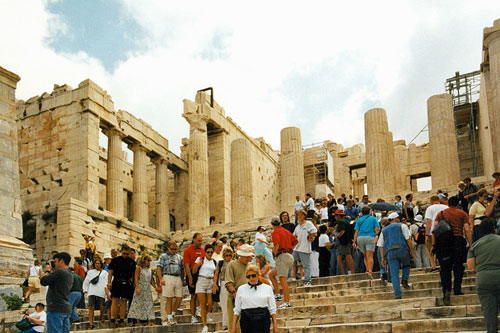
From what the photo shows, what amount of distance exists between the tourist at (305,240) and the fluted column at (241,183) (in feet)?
61.4

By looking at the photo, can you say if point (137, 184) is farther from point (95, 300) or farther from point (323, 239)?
point (323, 239)

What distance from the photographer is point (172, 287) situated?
11953mm

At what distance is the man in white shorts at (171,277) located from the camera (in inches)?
469

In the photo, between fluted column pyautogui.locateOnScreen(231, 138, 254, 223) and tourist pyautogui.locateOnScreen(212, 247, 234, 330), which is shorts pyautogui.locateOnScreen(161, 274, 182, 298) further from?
fluted column pyautogui.locateOnScreen(231, 138, 254, 223)

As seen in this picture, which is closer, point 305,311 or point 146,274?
point 305,311

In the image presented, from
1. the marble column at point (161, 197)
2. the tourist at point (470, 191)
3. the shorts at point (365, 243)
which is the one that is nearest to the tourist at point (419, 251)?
the shorts at point (365, 243)

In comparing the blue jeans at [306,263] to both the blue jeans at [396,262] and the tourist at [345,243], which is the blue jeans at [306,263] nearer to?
the tourist at [345,243]

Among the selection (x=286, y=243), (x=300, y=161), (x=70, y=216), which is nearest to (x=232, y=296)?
(x=286, y=243)

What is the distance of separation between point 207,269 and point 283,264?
140cm

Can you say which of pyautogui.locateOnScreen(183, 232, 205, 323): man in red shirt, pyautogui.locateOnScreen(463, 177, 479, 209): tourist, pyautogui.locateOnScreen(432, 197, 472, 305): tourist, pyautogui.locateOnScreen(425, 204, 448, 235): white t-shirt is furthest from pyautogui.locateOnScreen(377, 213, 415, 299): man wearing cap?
pyautogui.locateOnScreen(463, 177, 479, 209): tourist

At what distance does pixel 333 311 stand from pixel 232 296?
7.00 ft

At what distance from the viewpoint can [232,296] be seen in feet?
30.4

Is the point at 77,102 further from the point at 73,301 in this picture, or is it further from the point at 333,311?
the point at 333,311

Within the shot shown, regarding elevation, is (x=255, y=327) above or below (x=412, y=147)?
below
